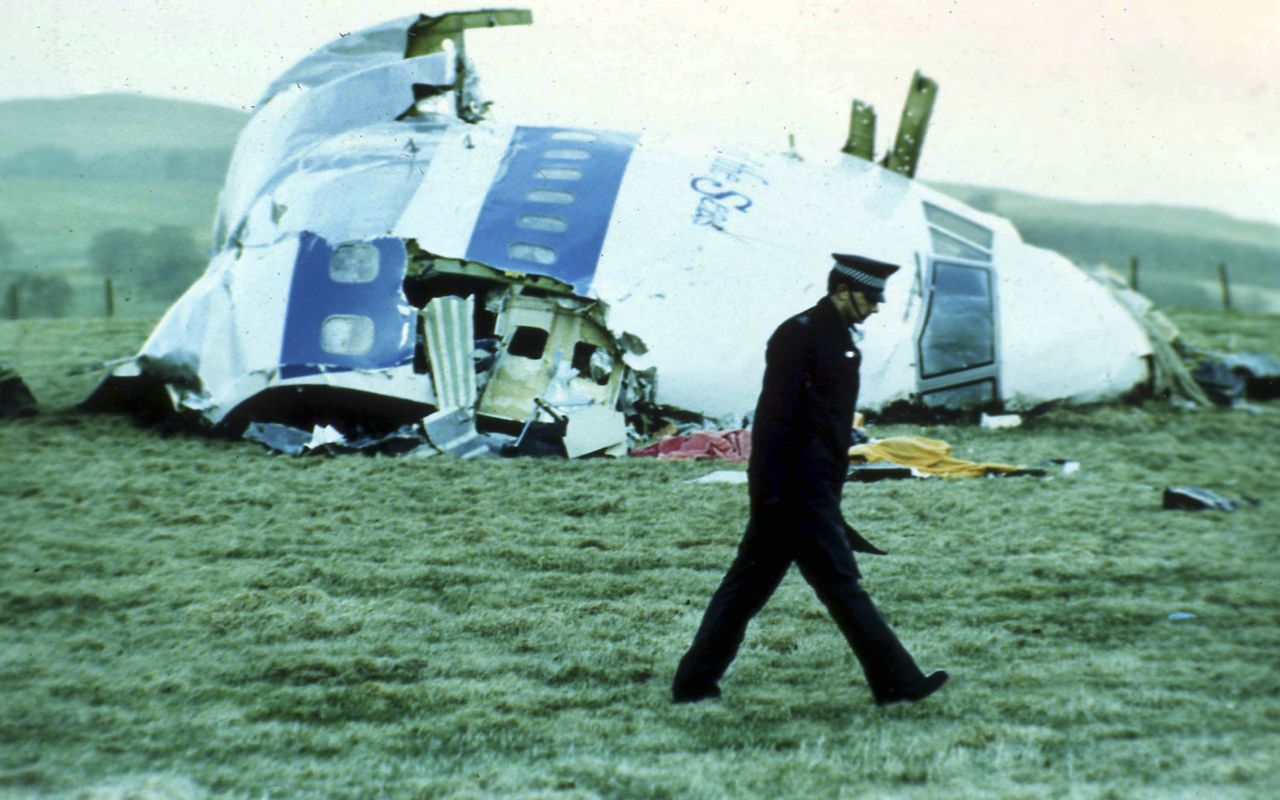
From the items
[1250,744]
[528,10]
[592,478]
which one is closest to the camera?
[1250,744]

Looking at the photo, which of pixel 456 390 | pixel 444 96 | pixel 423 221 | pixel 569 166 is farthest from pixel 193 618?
Result: pixel 444 96

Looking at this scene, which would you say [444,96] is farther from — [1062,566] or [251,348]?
[1062,566]

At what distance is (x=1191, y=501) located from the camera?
958cm

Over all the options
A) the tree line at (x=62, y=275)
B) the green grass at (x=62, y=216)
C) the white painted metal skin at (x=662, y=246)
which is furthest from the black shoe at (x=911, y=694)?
the tree line at (x=62, y=275)

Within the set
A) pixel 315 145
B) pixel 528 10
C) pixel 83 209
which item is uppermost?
pixel 528 10

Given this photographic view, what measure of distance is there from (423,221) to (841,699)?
8.09m

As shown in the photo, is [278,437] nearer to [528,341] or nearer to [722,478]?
[528,341]

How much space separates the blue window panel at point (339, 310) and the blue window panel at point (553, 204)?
68 cm

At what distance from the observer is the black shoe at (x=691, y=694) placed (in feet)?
17.4

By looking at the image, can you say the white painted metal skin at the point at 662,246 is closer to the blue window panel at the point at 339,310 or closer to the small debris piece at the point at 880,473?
the blue window panel at the point at 339,310

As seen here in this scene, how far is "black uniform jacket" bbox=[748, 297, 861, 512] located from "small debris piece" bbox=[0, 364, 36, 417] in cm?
920

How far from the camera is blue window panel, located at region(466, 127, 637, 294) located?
12.5 metres

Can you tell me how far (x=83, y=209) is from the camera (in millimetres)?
34938

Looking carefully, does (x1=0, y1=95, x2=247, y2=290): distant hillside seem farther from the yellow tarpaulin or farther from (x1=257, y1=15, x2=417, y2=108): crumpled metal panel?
the yellow tarpaulin
